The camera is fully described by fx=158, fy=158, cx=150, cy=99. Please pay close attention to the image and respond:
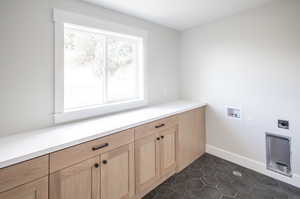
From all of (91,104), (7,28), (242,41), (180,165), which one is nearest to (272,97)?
(242,41)

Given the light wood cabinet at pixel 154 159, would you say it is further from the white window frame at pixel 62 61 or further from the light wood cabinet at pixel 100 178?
the white window frame at pixel 62 61

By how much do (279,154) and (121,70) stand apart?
96.2 inches

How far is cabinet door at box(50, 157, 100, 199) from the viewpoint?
117 centimetres

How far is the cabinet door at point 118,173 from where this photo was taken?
1.45 meters

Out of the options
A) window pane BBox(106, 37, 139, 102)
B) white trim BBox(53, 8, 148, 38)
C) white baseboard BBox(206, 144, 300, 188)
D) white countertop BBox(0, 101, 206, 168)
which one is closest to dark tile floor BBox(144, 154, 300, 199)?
white baseboard BBox(206, 144, 300, 188)

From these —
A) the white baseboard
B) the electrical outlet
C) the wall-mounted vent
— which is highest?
the electrical outlet

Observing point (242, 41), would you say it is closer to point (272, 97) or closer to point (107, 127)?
point (272, 97)

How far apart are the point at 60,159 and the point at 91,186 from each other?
390 millimetres

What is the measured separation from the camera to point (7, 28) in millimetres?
1347

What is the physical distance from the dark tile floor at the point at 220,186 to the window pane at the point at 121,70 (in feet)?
4.46

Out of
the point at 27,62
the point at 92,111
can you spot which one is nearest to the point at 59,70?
the point at 27,62

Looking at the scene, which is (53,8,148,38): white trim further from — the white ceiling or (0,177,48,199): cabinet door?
(0,177,48,199): cabinet door

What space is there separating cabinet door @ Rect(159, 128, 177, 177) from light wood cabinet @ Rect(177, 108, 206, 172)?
4.8 inches

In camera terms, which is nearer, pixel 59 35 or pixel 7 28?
pixel 7 28
